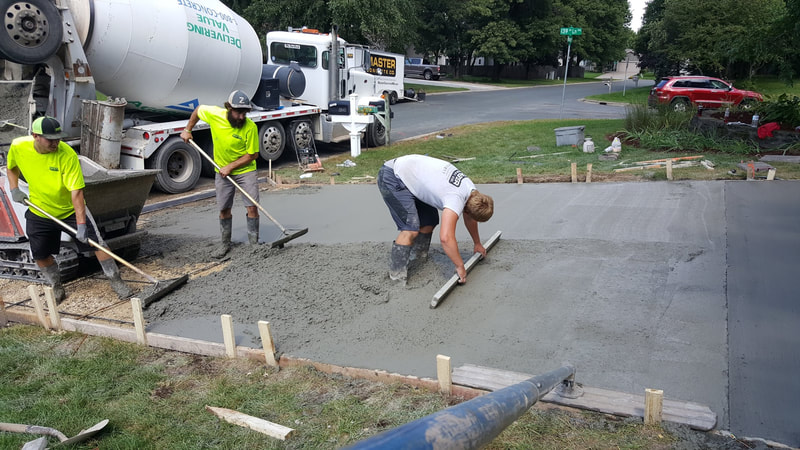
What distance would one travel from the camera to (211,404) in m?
3.64

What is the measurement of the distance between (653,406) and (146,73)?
8.88m

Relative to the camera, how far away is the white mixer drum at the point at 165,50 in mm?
8500

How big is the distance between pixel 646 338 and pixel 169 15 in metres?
8.52

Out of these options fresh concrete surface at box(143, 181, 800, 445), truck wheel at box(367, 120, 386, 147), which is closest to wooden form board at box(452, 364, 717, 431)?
fresh concrete surface at box(143, 181, 800, 445)

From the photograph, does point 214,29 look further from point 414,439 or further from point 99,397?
point 414,439

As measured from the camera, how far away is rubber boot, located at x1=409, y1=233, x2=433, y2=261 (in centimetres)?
563

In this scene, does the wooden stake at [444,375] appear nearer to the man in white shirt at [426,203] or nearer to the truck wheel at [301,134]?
the man in white shirt at [426,203]

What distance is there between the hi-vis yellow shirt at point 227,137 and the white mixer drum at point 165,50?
3.26m

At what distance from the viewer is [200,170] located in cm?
1061

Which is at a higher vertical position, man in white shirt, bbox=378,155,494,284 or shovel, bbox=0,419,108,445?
man in white shirt, bbox=378,155,494,284

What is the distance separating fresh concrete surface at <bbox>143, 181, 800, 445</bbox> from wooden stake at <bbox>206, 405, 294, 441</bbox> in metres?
0.84

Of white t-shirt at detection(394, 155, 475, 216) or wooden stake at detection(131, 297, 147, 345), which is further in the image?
white t-shirt at detection(394, 155, 475, 216)

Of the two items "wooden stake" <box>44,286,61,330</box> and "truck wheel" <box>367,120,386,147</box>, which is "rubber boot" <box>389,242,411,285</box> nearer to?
"wooden stake" <box>44,286,61,330</box>

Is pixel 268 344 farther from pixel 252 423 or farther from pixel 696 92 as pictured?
pixel 696 92
